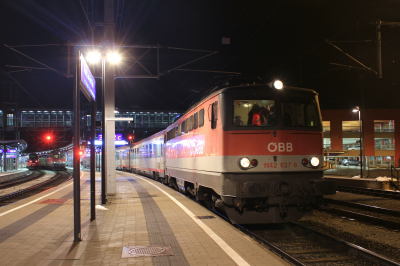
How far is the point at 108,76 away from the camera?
48.4 feet

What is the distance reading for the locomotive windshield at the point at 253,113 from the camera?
8.52 m

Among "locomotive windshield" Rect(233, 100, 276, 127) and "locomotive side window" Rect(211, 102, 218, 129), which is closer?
"locomotive windshield" Rect(233, 100, 276, 127)

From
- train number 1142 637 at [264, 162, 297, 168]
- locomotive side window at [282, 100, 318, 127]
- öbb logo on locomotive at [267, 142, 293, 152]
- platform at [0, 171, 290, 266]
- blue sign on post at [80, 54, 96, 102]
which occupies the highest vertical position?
blue sign on post at [80, 54, 96, 102]

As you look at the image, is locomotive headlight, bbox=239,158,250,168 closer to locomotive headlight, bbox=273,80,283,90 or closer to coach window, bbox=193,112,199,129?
locomotive headlight, bbox=273,80,283,90

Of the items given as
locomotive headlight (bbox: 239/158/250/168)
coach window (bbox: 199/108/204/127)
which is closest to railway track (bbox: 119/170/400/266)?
locomotive headlight (bbox: 239/158/250/168)

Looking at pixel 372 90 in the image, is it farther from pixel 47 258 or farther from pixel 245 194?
pixel 47 258

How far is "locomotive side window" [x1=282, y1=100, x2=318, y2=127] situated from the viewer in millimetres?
8712

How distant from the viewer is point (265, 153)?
8.34 metres

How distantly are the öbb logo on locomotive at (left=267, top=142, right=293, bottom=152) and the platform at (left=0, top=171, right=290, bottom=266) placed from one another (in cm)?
200

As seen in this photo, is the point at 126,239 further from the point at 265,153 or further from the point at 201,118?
the point at 201,118

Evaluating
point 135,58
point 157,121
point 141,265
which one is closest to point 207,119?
point 141,265

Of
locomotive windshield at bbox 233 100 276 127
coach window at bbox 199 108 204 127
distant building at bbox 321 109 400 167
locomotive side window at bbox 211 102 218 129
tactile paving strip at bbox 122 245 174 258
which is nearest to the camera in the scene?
tactile paving strip at bbox 122 245 174 258

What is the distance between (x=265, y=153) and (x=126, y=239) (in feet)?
11.6

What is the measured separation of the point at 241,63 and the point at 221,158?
10.8m
